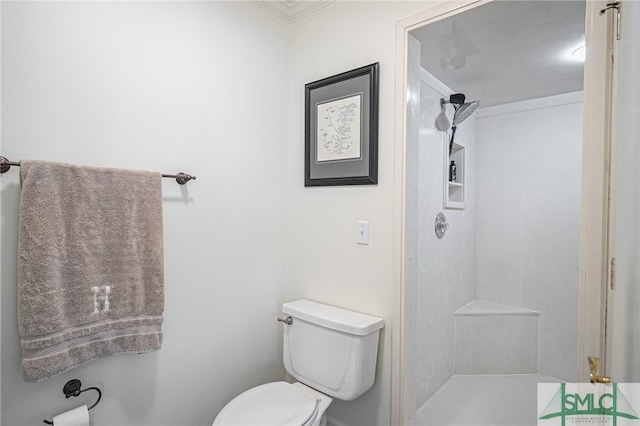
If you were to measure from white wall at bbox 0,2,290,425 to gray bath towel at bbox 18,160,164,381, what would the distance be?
0.08m

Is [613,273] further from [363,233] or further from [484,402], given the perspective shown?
[484,402]

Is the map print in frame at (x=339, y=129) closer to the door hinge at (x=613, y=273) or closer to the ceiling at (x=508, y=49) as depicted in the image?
the ceiling at (x=508, y=49)

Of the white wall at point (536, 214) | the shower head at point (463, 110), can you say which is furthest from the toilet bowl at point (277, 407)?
the white wall at point (536, 214)

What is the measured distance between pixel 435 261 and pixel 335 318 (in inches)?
45.3

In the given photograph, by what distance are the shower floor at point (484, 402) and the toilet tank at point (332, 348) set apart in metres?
0.92

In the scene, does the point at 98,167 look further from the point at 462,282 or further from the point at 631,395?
the point at 462,282

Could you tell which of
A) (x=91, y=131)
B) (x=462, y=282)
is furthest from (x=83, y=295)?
(x=462, y=282)

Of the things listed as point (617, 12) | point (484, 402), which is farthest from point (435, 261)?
point (617, 12)

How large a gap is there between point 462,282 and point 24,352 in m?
2.84

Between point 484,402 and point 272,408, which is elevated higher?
point 272,408

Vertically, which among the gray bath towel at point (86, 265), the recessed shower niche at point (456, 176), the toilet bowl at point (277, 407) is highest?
the recessed shower niche at point (456, 176)

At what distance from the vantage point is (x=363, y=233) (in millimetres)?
1598

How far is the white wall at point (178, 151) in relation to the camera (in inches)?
43.4

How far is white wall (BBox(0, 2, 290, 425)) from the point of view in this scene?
110cm
